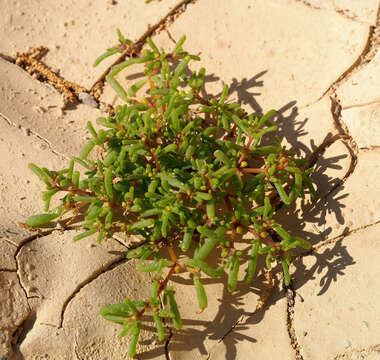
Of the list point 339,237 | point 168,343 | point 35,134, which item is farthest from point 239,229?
point 35,134

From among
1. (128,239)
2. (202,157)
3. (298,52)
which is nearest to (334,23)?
(298,52)

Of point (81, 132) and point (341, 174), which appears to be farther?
point (81, 132)

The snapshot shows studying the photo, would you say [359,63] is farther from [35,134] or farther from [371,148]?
[35,134]

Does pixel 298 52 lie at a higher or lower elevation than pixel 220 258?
higher

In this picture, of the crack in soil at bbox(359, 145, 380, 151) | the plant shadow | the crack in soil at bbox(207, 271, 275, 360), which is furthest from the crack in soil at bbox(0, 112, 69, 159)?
the crack in soil at bbox(359, 145, 380, 151)

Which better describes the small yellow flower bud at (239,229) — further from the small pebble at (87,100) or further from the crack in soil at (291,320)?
the small pebble at (87,100)

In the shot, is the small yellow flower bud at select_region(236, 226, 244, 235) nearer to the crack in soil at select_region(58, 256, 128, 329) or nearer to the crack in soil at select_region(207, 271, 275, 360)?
the crack in soil at select_region(207, 271, 275, 360)

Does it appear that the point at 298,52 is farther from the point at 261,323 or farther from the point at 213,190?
the point at 261,323

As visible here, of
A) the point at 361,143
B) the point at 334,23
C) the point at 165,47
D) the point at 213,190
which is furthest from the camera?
the point at 165,47

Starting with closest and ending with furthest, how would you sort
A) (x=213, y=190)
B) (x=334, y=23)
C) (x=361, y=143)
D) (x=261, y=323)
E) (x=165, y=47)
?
(x=213, y=190), (x=261, y=323), (x=361, y=143), (x=334, y=23), (x=165, y=47)
